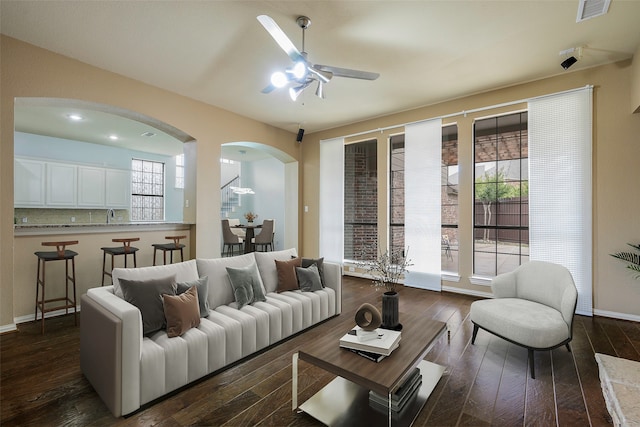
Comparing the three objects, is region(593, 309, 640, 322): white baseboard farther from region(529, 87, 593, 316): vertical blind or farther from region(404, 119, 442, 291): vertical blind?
region(404, 119, 442, 291): vertical blind

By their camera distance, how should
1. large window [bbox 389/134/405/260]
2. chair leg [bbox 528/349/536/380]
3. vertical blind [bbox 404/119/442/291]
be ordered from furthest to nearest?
large window [bbox 389/134/405/260] → vertical blind [bbox 404/119/442/291] → chair leg [bbox 528/349/536/380]

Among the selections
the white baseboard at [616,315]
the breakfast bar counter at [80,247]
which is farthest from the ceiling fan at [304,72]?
the white baseboard at [616,315]

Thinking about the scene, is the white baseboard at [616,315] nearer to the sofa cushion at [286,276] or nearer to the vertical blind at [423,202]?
the vertical blind at [423,202]

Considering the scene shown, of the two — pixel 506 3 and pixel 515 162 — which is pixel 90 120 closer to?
pixel 506 3

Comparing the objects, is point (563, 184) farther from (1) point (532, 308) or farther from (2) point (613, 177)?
(1) point (532, 308)

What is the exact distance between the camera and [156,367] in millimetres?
1865

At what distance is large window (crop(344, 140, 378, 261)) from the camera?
223 inches

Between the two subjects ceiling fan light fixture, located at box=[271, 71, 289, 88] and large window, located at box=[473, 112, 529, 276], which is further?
large window, located at box=[473, 112, 529, 276]

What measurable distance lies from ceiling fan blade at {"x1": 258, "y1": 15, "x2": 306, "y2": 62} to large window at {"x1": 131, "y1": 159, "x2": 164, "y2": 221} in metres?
7.28

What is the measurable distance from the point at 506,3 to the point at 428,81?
1.50 meters

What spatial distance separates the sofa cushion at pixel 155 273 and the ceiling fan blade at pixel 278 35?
6.81 feet

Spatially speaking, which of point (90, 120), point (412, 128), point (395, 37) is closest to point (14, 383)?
point (395, 37)

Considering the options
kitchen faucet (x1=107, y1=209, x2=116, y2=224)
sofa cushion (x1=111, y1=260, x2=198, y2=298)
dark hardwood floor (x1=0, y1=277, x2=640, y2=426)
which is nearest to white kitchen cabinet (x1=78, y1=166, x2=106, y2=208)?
kitchen faucet (x1=107, y1=209, x2=116, y2=224)

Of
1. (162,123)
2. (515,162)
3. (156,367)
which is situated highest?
(162,123)
